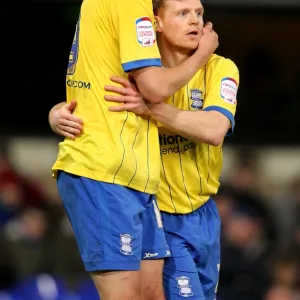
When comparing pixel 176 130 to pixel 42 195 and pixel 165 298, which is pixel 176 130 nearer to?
pixel 165 298

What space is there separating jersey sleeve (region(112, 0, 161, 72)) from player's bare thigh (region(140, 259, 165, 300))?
948 millimetres

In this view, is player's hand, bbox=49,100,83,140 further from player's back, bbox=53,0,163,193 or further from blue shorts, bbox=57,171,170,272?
blue shorts, bbox=57,171,170,272

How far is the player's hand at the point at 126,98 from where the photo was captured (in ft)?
14.1

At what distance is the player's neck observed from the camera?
4668 mm

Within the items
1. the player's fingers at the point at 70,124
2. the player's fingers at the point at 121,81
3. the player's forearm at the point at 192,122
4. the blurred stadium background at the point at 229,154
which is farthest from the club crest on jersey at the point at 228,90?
the blurred stadium background at the point at 229,154

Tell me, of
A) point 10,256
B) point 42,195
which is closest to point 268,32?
point 42,195

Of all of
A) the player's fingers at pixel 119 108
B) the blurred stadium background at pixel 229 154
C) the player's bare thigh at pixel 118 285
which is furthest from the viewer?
the blurred stadium background at pixel 229 154

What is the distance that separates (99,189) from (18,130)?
21.0 feet

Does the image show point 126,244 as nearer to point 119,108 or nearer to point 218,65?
point 119,108

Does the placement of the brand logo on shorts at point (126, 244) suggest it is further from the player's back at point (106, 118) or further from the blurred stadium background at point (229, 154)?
the blurred stadium background at point (229, 154)

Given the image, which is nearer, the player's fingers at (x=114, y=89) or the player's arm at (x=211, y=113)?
the player's fingers at (x=114, y=89)

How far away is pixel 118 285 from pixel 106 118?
0.72 m

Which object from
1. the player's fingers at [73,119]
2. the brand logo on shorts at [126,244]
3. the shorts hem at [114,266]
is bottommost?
the shorts hem at [114,266]

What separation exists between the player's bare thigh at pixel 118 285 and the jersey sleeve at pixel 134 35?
878mm
